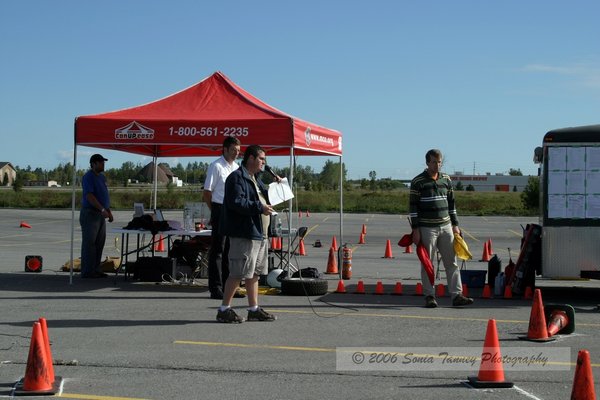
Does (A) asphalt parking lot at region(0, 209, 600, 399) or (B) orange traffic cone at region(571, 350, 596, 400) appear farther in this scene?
(A) asphalt parking lot at region(0, 209, 600, 399)

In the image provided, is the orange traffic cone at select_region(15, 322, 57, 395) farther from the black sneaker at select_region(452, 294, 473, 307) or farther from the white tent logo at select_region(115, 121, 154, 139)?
the white tent logo at select_region(115, 121, 154, 139)

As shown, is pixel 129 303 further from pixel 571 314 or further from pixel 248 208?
pixel 571 314

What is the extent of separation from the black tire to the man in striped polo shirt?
1.77 meters

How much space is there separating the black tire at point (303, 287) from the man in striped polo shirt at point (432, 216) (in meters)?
1.77

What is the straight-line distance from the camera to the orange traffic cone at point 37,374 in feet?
20.9

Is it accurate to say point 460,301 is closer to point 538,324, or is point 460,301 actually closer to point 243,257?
point 538,324

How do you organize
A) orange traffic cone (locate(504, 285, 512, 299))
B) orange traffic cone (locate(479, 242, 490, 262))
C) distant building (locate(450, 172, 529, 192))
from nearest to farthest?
1. orange traffic cone (locate(504, 285, 512, 299))
2. orange traffic cone (locate(479, 242, 490, 262))
3. distant building (locate(450, 172, 529, 192))

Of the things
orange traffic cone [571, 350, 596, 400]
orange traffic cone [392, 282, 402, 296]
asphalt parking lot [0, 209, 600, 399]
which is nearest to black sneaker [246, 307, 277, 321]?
asphalt parking lot [0, 209, 600, 399]

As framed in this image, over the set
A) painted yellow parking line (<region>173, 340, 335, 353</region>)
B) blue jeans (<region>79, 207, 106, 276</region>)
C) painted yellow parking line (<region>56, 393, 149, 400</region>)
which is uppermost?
blue jeans (<region>79, 207, 106, 276</region>)

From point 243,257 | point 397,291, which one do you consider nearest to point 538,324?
point 243,257

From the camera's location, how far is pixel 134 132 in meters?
12.9

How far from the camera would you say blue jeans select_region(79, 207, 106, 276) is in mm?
14031

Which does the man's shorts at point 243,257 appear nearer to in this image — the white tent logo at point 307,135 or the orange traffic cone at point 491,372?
the orange traffic cone at point 491,372

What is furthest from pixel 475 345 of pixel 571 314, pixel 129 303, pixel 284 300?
pixel 129 303
